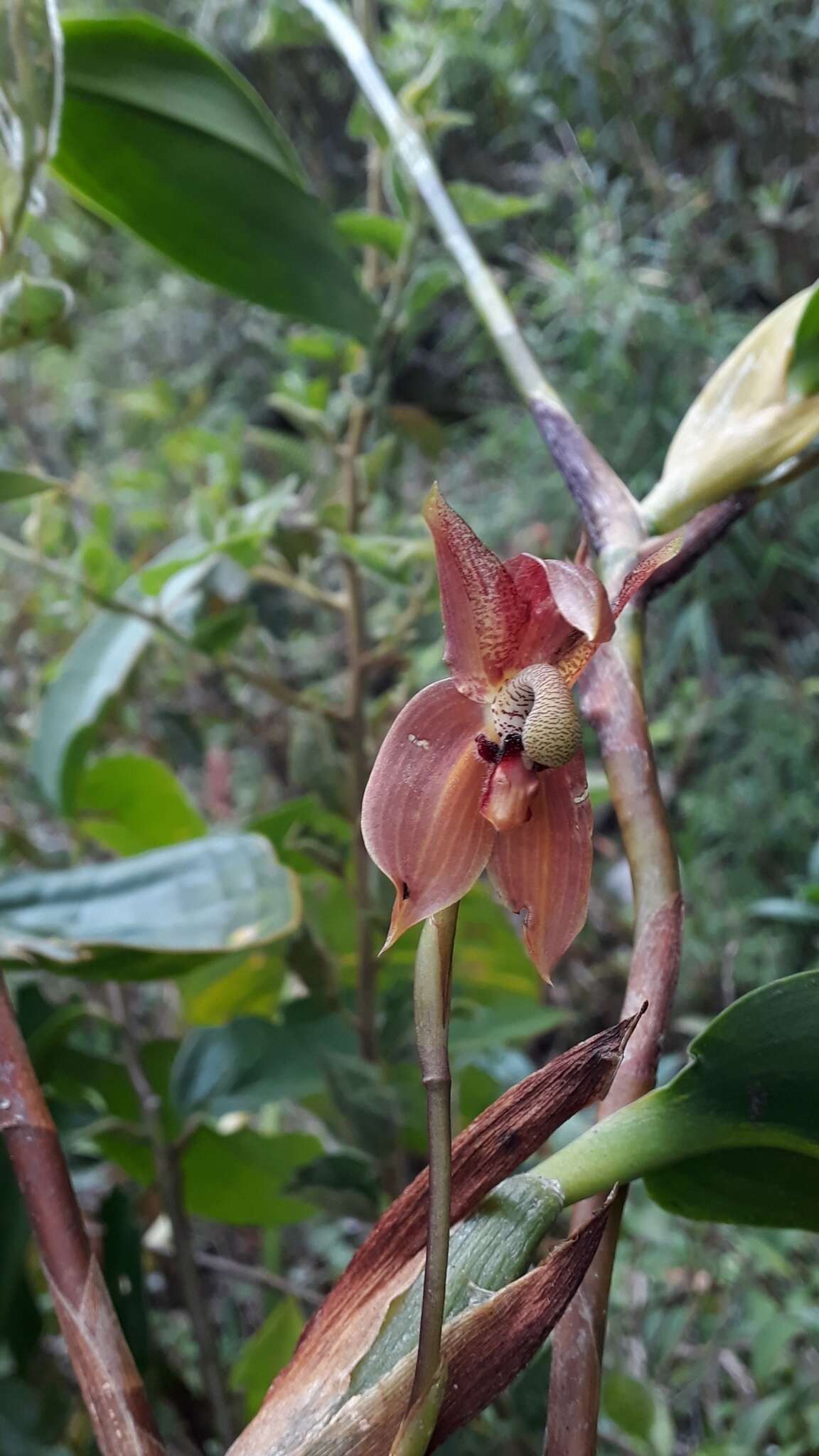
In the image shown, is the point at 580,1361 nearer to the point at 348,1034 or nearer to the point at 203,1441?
the point at 348,1034

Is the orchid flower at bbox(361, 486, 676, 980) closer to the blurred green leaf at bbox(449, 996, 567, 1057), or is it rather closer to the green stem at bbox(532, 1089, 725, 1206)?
the green stem at bbox(532, 1089, 725, 1206)

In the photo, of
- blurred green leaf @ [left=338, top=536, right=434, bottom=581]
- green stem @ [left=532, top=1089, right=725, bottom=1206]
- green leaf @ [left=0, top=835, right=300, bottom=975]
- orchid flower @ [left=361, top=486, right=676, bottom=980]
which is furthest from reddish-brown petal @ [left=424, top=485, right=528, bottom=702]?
blurred green leaf @ [left=338, top=536, right=434, bottom=581]

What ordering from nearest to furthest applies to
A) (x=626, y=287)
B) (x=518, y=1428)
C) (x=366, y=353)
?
(x=518, y=1428) < (x=366, y=353) < (x=626, y=287)

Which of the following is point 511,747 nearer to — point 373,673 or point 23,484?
point 23,484

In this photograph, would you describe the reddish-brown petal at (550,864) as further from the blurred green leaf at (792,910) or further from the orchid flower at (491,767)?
the blurred green leaf at (792,910)

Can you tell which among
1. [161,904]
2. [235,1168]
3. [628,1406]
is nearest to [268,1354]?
[235,1168]

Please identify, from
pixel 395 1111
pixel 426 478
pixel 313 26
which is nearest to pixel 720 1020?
pixel 395 1111
